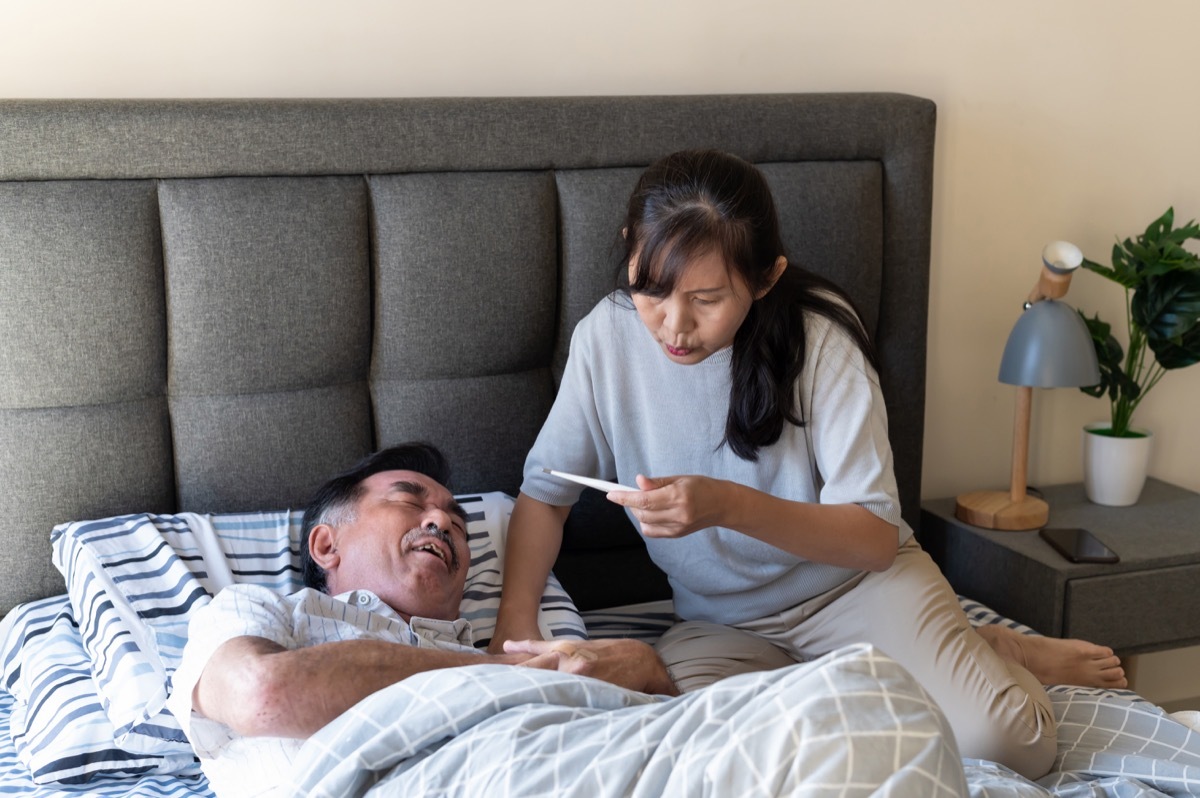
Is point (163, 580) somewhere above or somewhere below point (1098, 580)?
above

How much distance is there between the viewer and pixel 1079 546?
7.45 feet

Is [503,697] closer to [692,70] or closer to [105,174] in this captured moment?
[105,174]

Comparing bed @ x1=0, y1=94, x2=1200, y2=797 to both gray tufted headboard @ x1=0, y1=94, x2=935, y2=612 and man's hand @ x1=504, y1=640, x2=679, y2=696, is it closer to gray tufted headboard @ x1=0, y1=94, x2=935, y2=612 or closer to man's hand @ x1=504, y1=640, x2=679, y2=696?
gray tufted headboard @ x1=0, y1=94, x2=935, y2=612

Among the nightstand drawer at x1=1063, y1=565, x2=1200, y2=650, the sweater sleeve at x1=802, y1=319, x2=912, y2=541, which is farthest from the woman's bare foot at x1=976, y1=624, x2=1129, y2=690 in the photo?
the sweater sleeve at x1=802, y1=319, x2=912, y2=541

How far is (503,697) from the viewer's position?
1280mm

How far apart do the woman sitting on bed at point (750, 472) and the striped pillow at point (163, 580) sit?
0.05 metres

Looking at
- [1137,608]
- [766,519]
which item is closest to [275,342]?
[766,519]

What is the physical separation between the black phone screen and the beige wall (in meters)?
0.41

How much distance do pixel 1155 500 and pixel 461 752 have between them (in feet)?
6.45

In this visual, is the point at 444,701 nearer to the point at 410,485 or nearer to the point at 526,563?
the point at 410,485

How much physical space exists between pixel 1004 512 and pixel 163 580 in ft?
5.37

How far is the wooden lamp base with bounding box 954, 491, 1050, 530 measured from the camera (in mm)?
2410

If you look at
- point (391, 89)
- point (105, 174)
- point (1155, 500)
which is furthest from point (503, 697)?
point (1155, 500)

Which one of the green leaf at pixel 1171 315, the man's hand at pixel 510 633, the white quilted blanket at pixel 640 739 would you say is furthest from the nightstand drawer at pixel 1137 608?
the white quilted blanket at pixel 640 739
